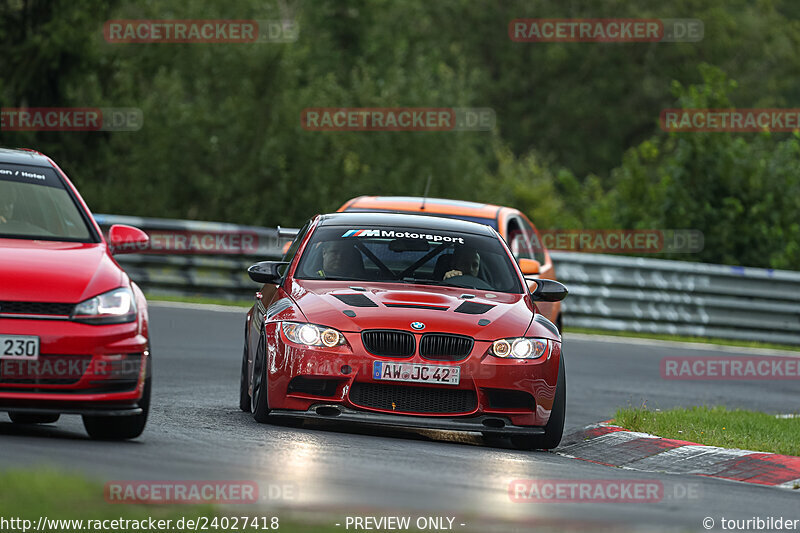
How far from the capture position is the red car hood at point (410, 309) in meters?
10.4

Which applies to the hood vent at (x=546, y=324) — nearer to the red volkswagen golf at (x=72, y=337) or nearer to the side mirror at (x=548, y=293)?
the side mirror at (x=548, y=293)

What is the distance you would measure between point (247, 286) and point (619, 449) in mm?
14232

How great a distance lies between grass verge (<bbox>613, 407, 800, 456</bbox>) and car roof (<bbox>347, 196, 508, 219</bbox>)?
121 inches

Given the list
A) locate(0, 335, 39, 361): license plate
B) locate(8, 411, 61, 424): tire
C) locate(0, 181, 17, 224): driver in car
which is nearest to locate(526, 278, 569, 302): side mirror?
locate(8, 411, 61, 424): tire

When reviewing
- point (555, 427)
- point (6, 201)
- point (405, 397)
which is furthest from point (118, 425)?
point (555, 427)

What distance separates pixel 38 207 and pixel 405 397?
260 cm

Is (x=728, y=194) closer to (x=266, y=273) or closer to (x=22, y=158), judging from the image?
(x=266, y=273)

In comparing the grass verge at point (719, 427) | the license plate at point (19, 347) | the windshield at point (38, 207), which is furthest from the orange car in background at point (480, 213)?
the license plate at point (19, 347)

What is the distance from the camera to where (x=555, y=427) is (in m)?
10.7

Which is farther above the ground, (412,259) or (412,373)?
(412,259)

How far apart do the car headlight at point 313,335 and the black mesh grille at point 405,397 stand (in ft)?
1.02

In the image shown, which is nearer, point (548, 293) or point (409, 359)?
point (409, 359)

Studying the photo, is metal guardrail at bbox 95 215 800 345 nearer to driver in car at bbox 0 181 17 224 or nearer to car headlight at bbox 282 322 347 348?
car headlight at bbox 282 322 347 348

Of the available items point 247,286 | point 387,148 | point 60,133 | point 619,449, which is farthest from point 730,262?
point 619,449
